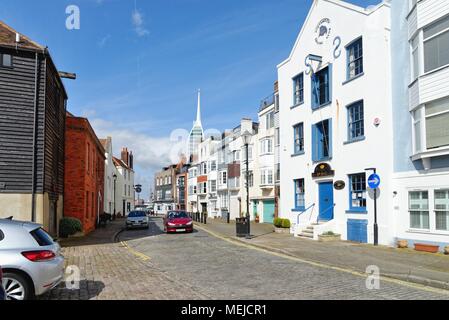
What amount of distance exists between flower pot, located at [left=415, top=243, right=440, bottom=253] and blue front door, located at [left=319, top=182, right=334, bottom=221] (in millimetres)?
5299

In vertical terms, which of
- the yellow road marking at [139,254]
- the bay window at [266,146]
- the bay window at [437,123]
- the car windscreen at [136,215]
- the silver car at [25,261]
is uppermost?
the bay window at [266,146]

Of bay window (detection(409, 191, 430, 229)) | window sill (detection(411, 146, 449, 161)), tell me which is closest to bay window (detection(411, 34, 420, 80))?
window sill (detection(411, 146, 449, 161))

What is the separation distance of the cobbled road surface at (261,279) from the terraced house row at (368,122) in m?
5.72

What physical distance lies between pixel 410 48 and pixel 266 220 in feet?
81.8

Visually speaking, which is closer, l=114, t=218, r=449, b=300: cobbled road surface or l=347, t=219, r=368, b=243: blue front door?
l=114, t=218, r=449, b=300: cobbled road surface

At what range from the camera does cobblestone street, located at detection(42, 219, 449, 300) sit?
777cm

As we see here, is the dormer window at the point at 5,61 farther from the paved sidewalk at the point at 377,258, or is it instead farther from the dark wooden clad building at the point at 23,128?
the paved sidewalk at the point at 377,258

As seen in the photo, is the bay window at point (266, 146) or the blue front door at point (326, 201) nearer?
the blue front door at point (326, 201)

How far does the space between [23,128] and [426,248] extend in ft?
52.2

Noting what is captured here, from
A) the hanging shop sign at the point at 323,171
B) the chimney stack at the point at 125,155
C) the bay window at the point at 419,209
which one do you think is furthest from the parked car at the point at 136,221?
the chimney stack at the point at 125,155

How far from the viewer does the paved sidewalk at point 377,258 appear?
9.68m

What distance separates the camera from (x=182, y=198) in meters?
74.4

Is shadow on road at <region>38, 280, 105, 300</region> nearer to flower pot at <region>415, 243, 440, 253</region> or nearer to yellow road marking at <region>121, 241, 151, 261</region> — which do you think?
yellow road marking at <region>121, 241, 151, 261</region>
